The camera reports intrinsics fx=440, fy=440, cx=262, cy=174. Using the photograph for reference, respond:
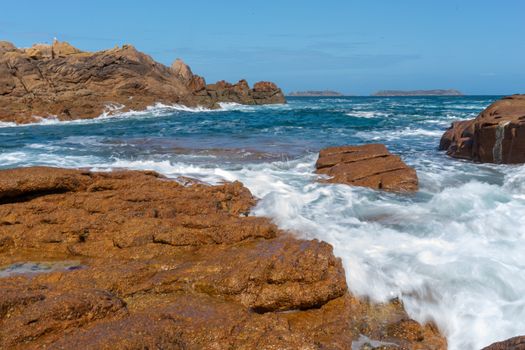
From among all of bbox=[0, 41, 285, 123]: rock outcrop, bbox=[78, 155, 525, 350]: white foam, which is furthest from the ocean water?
bbox=[0, 41, 285, 123]: rock outcrop

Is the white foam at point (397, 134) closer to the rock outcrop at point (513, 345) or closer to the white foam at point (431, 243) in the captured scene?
the white foam at point (431, 243)

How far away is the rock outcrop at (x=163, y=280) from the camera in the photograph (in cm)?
248

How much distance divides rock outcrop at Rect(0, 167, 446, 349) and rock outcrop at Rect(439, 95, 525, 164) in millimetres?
6908

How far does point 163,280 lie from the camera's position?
10.4ft

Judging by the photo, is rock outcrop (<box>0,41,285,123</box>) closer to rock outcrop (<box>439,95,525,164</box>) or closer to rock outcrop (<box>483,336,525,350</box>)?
rock outcrop (<box>439,95,525,164</box>)

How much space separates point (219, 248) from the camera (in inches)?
152

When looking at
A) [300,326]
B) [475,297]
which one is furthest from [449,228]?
[300,326]

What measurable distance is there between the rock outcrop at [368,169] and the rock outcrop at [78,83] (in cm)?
2198

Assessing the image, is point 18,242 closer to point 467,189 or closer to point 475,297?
point 475,297

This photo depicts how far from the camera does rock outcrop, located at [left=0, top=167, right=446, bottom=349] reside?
2.48 metres

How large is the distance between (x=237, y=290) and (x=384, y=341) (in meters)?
1.03

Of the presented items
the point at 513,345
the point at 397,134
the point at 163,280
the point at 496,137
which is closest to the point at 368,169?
the point at 496,137

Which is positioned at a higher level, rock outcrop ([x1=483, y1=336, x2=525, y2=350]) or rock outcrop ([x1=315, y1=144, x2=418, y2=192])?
rock outcrop ([x1=483, y1=336, x2=525, y2=350])

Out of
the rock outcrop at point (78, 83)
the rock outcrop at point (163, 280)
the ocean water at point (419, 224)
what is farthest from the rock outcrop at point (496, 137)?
the rock outcrop at point (78, 83)
